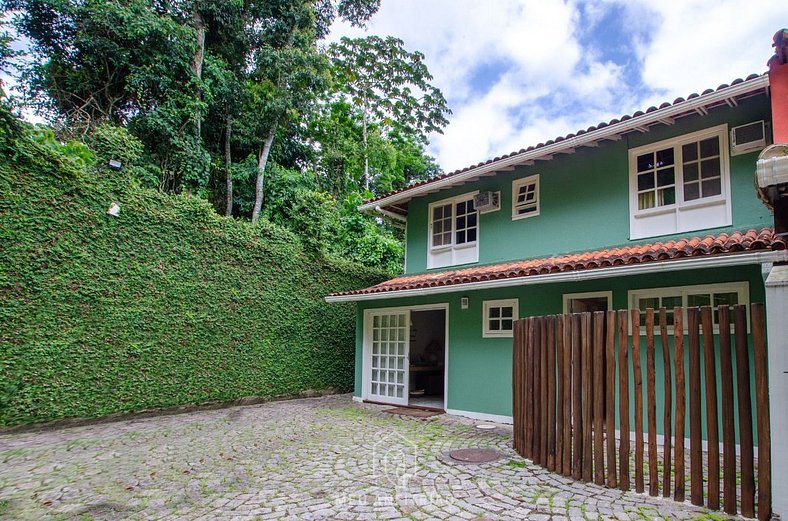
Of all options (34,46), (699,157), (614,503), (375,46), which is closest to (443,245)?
(699,157)

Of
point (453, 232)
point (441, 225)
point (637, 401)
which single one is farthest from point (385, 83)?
point (637, 401)

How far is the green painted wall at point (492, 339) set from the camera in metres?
6.16

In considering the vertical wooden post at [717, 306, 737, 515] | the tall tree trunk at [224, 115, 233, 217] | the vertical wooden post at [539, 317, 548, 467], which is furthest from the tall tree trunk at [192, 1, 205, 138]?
the vertical wooden post at [717, 306, 737, 515]

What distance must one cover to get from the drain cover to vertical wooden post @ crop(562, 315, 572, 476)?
3.30 feet

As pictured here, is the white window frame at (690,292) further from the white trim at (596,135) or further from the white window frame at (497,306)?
the white trim at (596,135)

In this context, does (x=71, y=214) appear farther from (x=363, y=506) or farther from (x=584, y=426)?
(x=584, y=426)

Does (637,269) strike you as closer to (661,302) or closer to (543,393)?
(661,302)

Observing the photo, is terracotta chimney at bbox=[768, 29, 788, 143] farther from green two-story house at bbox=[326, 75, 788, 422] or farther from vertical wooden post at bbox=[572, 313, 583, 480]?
vertical wooden post at bbox=[572, 313, 583, 480]

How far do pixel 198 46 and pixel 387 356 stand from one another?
11906 millimetres

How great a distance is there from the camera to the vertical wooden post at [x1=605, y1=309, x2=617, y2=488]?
13.1ft

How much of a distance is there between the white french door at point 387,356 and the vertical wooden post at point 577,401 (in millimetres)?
5264

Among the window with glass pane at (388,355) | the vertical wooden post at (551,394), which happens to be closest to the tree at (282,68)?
the window with glass pane at (388,355)

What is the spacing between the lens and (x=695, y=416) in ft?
11.3

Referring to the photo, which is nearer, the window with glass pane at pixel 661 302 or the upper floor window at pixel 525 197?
the window with glass pane at pixel 661 302
